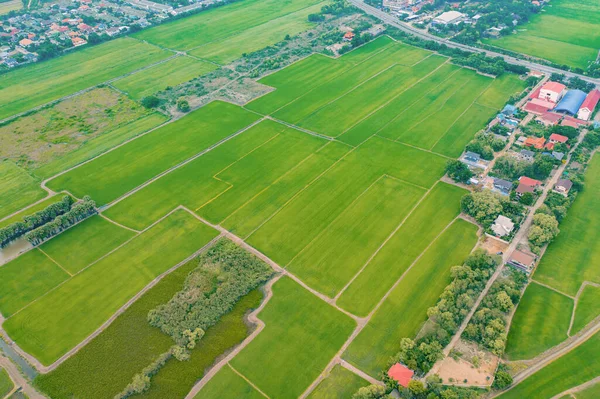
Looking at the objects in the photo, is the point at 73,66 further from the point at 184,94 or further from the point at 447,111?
the point at 447,111

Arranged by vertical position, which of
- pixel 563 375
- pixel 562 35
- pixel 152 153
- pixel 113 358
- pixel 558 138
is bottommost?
pixel 563 375

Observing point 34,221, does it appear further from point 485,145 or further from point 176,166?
point 485,145

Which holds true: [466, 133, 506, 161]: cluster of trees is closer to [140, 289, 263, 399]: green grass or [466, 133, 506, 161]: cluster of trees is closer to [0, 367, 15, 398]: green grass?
[140, 289, 263, 399]: green grass

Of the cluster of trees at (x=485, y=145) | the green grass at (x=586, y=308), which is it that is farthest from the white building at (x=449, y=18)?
the green grass at (x=586, y=308)

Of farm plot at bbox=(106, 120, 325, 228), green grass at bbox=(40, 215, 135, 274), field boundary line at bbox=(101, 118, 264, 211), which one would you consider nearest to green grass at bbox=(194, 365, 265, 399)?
farm plot at bbox=(106, 120, 325, 228)

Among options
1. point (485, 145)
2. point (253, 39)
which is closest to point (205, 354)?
point (485, 145)

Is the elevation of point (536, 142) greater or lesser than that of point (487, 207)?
greater

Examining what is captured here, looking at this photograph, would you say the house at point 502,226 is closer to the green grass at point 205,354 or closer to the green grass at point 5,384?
the green grass at point 205,354
